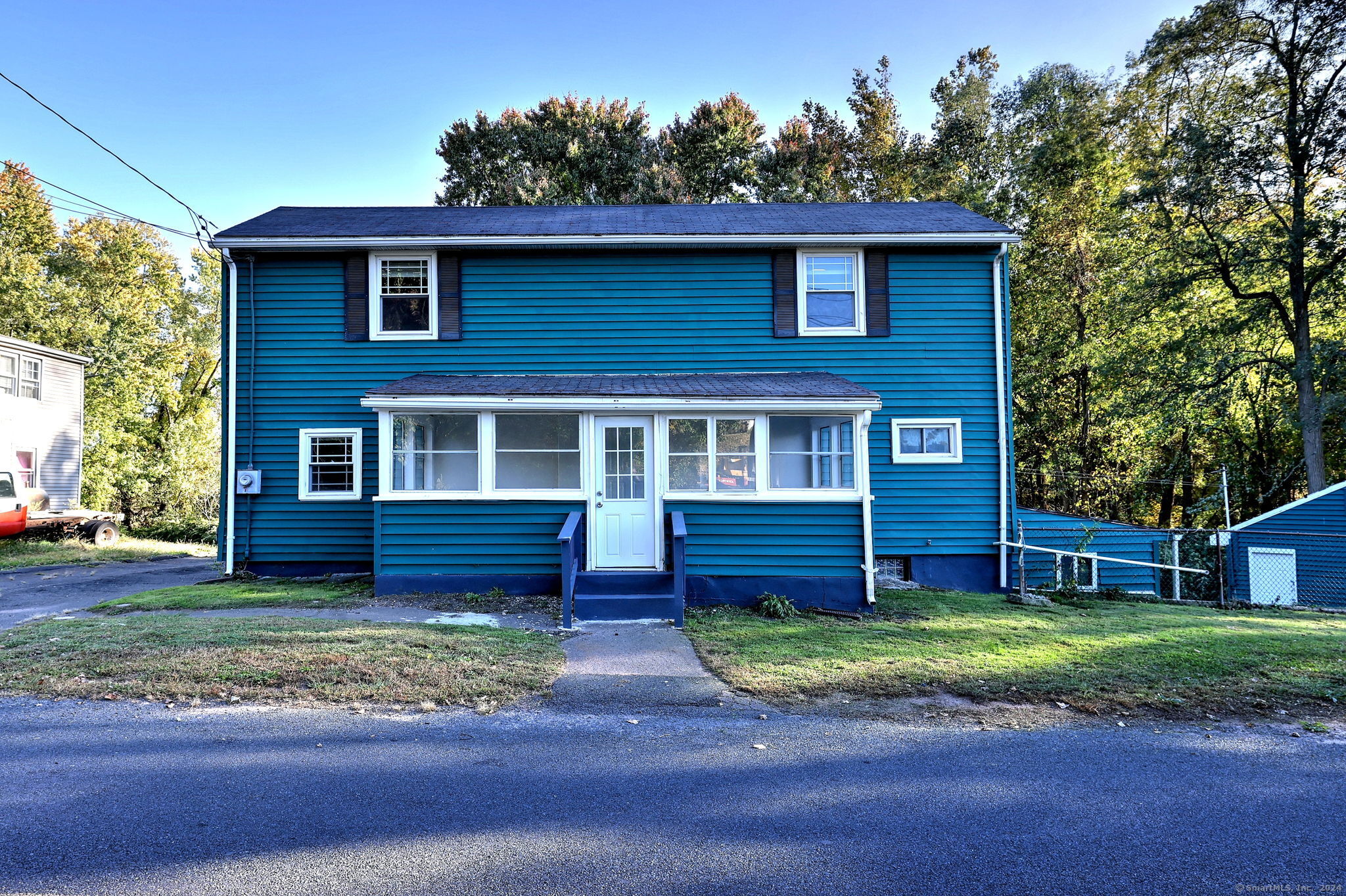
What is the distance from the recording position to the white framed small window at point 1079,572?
11.5 m

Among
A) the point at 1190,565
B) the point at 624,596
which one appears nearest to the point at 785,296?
the point at 624,596

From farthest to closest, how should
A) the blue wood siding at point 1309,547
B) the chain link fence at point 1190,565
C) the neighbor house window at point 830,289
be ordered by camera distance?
the blue wood siding at point 1309,547, the chain link fence at point 1190,565, the neighbor house window at point 830,289

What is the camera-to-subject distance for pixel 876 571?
443 inches

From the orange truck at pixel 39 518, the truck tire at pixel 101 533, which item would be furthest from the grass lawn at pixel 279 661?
the truck tire at pixel 101 533

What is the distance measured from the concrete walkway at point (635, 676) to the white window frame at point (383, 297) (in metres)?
5.81

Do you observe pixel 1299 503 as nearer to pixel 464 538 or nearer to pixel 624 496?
pixel 624 496

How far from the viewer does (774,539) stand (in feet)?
30.2

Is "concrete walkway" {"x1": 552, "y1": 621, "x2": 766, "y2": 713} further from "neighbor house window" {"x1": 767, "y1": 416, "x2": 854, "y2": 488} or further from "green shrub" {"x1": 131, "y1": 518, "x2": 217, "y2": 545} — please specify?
"green shrub" {"x1": 131, "y1": 518, "x2": 217, "y2": 545}

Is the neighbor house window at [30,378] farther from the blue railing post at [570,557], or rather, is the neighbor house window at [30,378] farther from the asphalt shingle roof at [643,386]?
the blue railing post at [570,557]

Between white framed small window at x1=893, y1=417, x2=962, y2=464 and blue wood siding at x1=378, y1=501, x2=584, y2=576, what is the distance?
16.6 feet

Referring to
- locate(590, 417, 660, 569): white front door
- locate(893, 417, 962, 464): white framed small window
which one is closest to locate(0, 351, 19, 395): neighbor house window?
locate(590, 417, 660, 569): white front door

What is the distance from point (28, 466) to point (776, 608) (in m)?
20.6

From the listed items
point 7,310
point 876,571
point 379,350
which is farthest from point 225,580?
point 7,310

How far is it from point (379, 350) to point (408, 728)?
7729 millimetres
